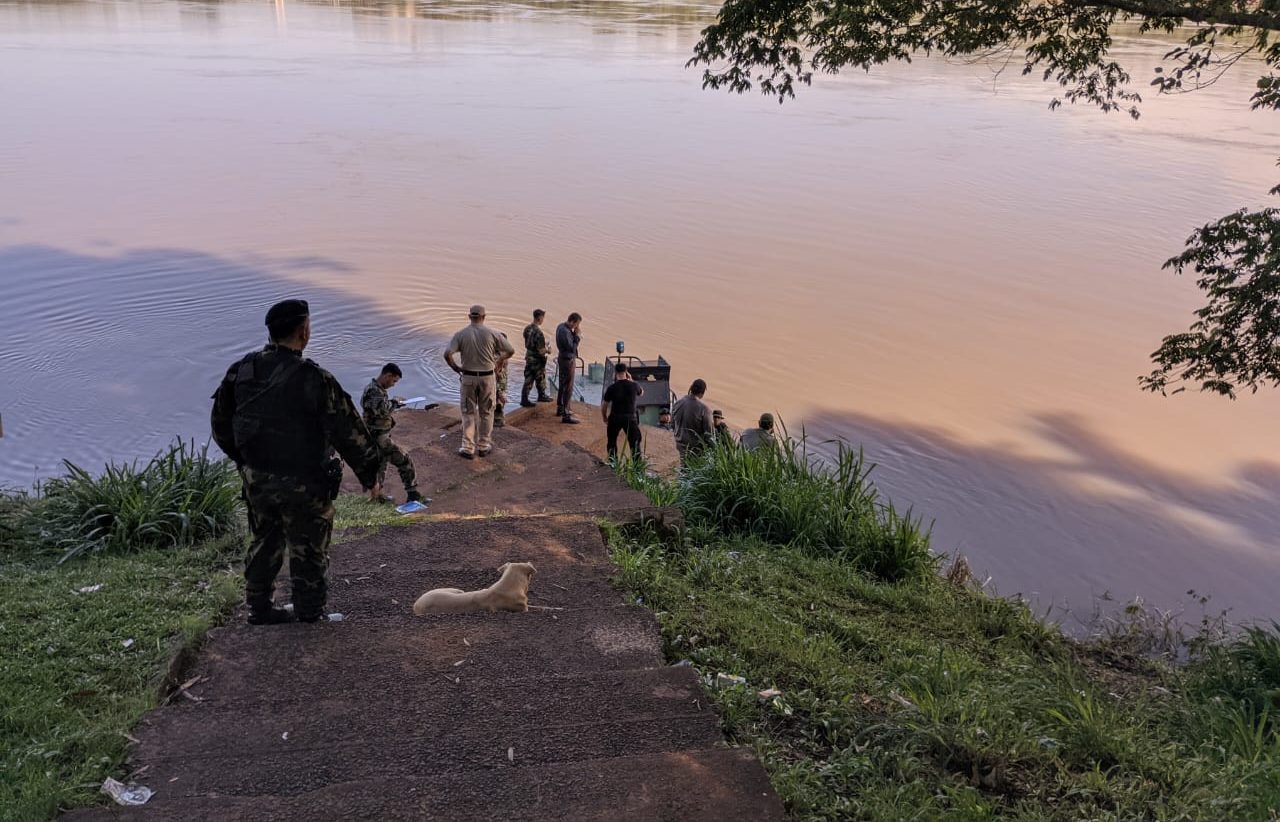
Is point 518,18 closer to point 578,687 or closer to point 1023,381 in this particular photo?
point 1023,381

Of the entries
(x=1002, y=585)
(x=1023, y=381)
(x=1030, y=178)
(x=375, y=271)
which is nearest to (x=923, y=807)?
(x=1002, y=585)

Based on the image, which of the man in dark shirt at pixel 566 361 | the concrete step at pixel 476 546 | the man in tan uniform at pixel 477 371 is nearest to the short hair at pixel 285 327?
the concrete step at pixel 476 546

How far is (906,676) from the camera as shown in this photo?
15.9 feet

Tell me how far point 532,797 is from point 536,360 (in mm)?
11089

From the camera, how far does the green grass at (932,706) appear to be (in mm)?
3729

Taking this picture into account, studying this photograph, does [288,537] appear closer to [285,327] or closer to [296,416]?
[296,416]

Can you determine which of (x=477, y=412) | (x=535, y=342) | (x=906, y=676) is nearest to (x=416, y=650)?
(x=906, y=676)

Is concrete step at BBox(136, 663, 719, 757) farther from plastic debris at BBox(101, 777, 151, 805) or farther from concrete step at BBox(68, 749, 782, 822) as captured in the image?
concrete step at BBox(68, 749, 782, 822)

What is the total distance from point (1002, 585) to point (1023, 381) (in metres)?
6.67

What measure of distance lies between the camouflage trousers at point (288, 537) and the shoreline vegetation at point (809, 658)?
0.35 metres

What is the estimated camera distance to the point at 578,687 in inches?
157

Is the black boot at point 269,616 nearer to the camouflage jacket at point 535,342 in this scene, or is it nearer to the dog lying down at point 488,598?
the dog lying down at point 488,598

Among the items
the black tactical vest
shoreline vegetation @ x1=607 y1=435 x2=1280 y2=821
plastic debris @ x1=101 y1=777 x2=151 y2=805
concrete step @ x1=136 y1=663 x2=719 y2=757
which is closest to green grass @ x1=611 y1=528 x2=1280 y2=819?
shoreline vegetation @ x1=607 y1=435 x2=1280 y2=821

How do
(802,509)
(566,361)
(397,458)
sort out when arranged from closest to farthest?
(802,509)
(397,458)
(566,361)
